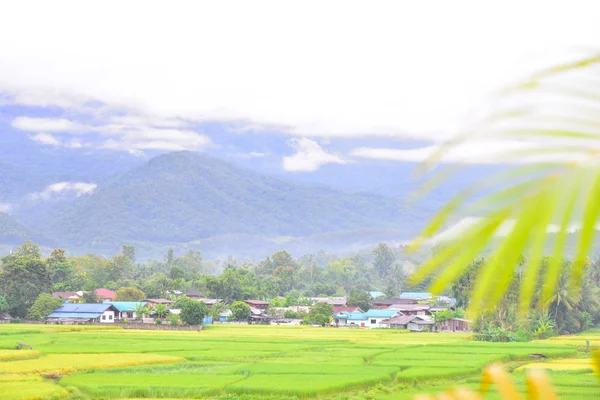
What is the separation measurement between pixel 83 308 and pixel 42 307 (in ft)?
9.97

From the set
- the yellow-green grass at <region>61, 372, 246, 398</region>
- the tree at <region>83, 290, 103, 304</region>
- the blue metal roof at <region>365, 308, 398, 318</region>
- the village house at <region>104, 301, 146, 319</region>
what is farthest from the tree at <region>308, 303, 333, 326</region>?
the yellow-green grass at <region>61, 372, 246, 398</region>

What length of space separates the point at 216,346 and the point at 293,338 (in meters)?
5.76

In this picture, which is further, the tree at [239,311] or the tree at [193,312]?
the tree at [239,311]

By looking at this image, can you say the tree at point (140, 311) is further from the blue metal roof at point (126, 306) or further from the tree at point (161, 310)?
the tree at point (161, 310)

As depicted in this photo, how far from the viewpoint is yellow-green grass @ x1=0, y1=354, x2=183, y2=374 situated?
78.6 feet

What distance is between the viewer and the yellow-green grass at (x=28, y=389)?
18.8 meters

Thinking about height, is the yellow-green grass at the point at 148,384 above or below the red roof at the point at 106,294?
below

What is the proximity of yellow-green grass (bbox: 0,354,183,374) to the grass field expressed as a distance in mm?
36

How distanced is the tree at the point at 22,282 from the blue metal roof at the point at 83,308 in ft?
6.54

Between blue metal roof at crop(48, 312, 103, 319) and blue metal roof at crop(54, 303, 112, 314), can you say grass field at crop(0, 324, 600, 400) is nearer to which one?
blue metal roof at crop(48, 312, 103, 319)

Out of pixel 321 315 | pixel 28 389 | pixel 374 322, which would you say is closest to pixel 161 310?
pixel 321 315

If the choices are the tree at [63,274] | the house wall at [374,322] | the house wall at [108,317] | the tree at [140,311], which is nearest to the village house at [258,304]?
the house wall at [374,322]

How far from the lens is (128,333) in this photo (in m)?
39.9

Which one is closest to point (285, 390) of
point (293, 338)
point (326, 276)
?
point (293, 338)
